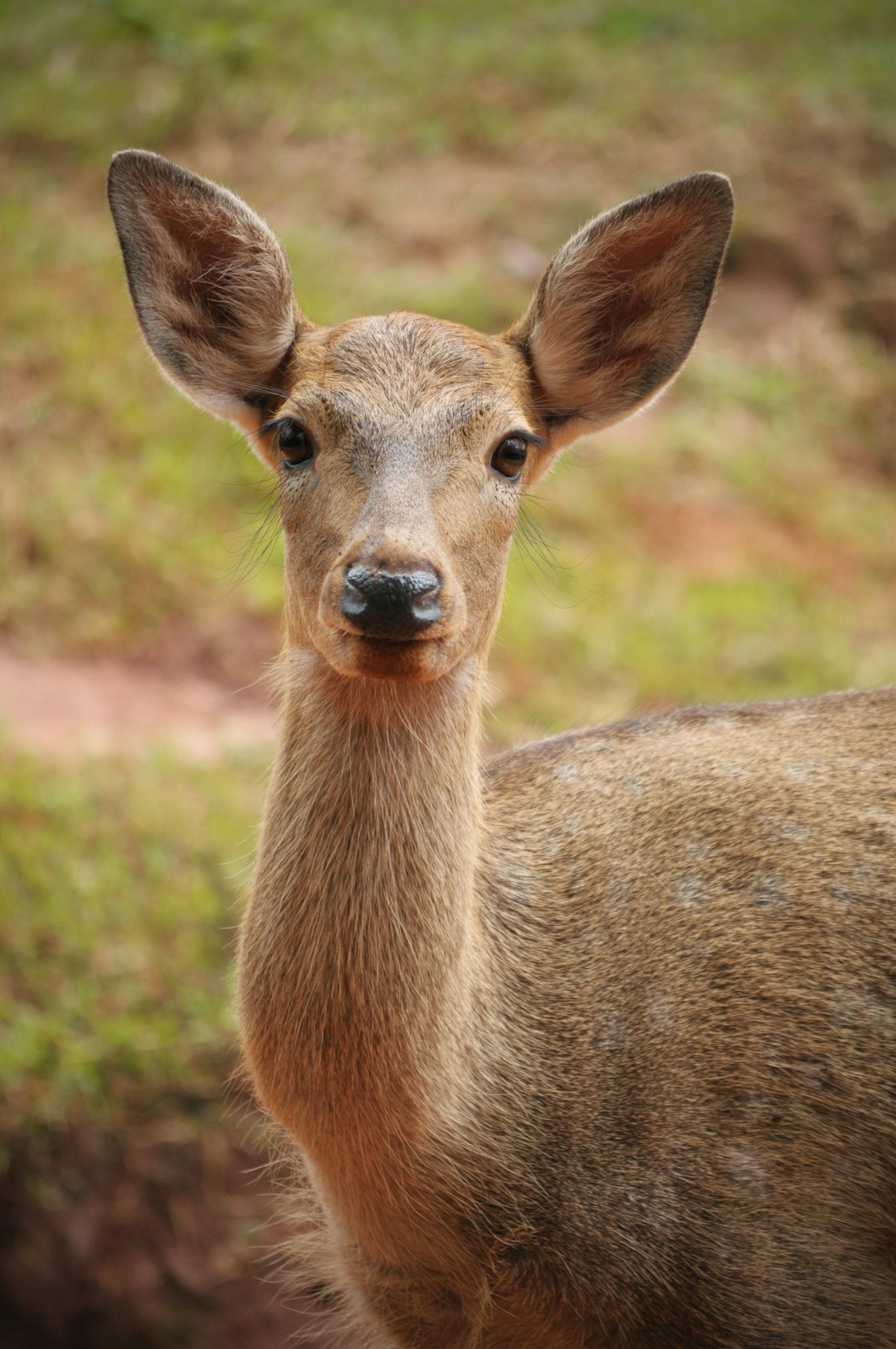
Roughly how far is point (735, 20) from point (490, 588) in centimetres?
1105

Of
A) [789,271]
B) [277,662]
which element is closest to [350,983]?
[277,662]

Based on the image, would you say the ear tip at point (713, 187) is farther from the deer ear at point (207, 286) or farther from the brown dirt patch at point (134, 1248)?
the brown dirt patch at point (134, 1248)

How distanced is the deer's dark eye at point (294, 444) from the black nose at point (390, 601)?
565 mm

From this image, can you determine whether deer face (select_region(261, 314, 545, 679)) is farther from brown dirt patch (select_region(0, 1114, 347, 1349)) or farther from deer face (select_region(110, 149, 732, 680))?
brown dirt patch (select_region(0, 1114, 347, 1349))

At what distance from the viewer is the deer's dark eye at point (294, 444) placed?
2.84 meters

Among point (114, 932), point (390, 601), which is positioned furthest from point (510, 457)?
point (114, 932)

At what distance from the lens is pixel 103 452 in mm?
7250

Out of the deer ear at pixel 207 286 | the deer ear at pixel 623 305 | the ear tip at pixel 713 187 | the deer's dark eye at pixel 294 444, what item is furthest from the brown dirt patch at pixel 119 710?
the ear tip at pixel 713 187

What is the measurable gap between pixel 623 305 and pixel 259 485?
3.82 meters

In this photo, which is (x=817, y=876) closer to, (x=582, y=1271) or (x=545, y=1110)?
(x=545, y=1110)

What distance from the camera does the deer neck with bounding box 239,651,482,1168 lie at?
2.76m

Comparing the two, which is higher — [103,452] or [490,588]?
[103,452]

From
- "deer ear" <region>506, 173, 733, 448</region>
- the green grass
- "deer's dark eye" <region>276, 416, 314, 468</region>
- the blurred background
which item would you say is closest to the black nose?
"deer's dark eye" <region>276, 416, 314, 468</region>

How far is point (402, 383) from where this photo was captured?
2814 mm
